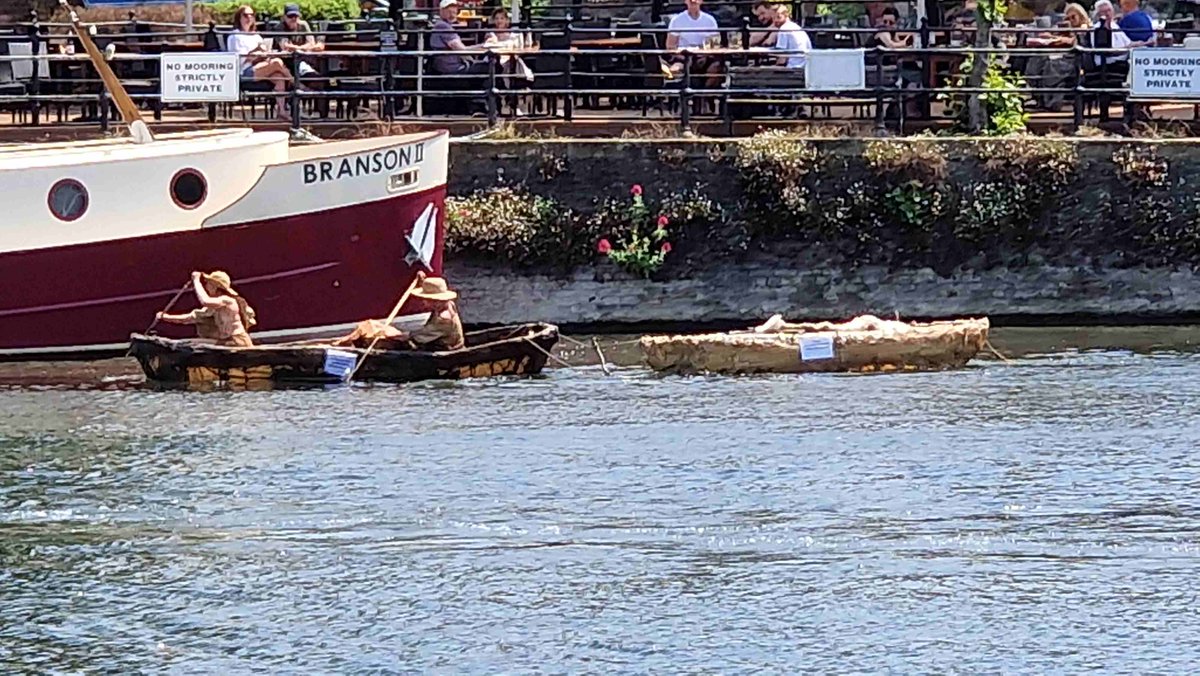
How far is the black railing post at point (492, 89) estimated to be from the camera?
2489 cm

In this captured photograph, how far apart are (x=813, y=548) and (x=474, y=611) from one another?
2.41m

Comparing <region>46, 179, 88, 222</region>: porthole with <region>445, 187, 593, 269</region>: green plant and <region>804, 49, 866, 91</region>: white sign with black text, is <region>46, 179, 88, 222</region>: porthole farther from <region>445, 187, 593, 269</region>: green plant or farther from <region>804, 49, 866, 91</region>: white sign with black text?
<region>804, 49, 866, 91</region>: white sign with black text

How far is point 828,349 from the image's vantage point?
20.9 m

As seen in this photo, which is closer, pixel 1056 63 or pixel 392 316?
pixel 392 316

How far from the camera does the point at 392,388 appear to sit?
819 inches

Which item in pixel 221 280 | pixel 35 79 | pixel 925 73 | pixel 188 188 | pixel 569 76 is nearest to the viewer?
pixel 221 280

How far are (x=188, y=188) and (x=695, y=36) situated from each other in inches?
244

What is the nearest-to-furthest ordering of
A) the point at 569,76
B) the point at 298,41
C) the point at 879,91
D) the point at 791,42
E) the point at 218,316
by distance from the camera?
the point at 218,316, the point at 879,91, the point at 569,76, the point at 791,42, the point at 298,41

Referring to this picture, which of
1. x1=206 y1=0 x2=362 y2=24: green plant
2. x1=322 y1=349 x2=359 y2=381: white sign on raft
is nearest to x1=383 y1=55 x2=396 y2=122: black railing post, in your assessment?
x1=322 y1=349 x2=359 y2=381: white sign on raft

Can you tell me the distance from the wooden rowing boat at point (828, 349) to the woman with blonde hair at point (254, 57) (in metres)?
6.56

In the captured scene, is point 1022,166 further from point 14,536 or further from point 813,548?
point 14,536

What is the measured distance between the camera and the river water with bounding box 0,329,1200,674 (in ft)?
43.9

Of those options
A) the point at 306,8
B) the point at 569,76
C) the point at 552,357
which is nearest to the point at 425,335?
the point at 552,357

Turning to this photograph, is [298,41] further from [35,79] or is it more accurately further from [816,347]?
[816,347]
